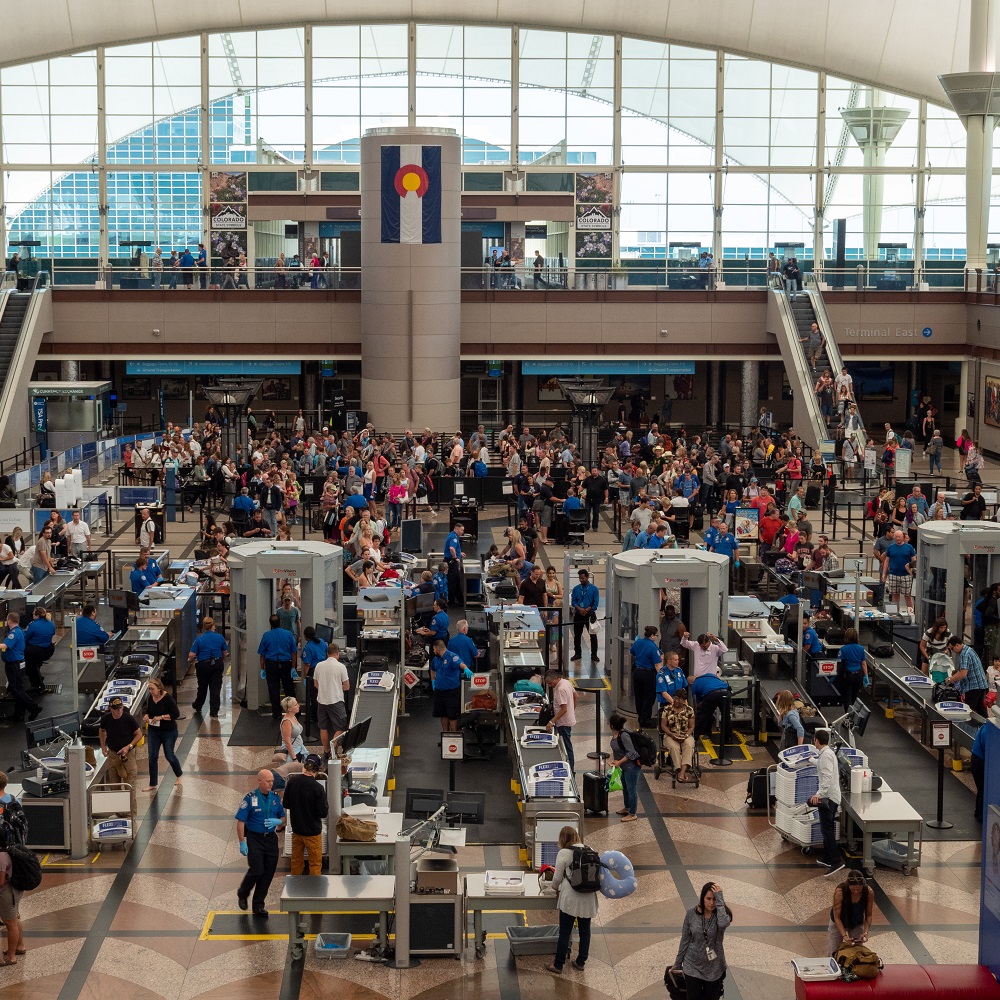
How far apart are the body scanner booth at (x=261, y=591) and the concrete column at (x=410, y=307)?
24227 millimetres

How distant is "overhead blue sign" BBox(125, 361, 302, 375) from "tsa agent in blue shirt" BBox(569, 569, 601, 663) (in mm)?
26812

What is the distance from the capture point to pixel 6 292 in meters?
45.9

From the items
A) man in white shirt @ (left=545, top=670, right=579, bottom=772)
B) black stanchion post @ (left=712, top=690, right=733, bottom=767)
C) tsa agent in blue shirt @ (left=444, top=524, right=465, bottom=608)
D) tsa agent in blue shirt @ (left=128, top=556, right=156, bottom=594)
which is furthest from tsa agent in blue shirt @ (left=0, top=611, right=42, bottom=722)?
black stanchion post @ (left=712, top=690, right=733, bottom=767)

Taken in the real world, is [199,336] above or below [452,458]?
above

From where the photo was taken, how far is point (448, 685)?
1856 centimetres

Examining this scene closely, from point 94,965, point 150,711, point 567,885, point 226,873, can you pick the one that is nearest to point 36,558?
point 150,711

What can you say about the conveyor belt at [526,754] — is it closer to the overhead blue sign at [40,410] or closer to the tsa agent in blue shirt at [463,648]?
the tsa agent in blue shirt at [463,648]

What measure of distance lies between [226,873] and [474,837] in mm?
2587

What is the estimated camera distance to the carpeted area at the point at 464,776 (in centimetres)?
1597

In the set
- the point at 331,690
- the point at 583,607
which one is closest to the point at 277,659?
the point at 331,690

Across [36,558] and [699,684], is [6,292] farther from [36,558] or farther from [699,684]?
[699,684]

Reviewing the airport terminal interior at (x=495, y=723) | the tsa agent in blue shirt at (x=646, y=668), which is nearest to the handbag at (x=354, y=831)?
the airport terminal interior at (x=495, y=723)

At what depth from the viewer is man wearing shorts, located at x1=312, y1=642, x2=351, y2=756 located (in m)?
17.8

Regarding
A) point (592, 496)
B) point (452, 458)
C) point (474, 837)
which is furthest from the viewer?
point (452, 458)
